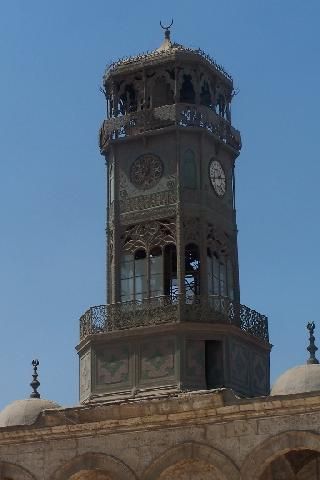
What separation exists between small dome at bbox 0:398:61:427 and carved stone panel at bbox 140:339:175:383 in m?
3.03

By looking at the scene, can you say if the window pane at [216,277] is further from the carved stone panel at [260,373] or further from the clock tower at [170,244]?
the carved stone panel at [260,373]

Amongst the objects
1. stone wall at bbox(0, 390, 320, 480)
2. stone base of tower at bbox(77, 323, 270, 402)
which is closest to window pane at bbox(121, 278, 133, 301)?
stone base of tower at bbox(77, 323, 270, 402)

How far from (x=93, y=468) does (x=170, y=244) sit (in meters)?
8.88

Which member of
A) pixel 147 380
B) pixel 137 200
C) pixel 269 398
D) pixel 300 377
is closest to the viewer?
pixel 269 398

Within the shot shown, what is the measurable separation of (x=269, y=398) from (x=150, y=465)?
12.1 ft

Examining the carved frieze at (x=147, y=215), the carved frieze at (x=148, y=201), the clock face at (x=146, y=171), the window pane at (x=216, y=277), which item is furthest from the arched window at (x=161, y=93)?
the window pane at (x=216, y=277)

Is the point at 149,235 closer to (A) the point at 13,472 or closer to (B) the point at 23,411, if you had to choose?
(B) the point at 23,411

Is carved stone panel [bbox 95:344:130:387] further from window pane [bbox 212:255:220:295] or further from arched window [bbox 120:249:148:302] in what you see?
window pane [bbox 212:255:220:295]

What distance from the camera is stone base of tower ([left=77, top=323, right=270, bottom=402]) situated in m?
36.4

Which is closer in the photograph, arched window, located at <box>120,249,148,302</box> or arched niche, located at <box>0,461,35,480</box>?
arched niche, located at <box>0,461,35,480</box>

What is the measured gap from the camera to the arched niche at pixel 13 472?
107 ft

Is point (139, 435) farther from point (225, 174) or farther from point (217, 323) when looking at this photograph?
point (225, 174)

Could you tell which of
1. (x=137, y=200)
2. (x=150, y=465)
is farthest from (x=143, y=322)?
(x=150, y=465)

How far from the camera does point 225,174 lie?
133 ft
